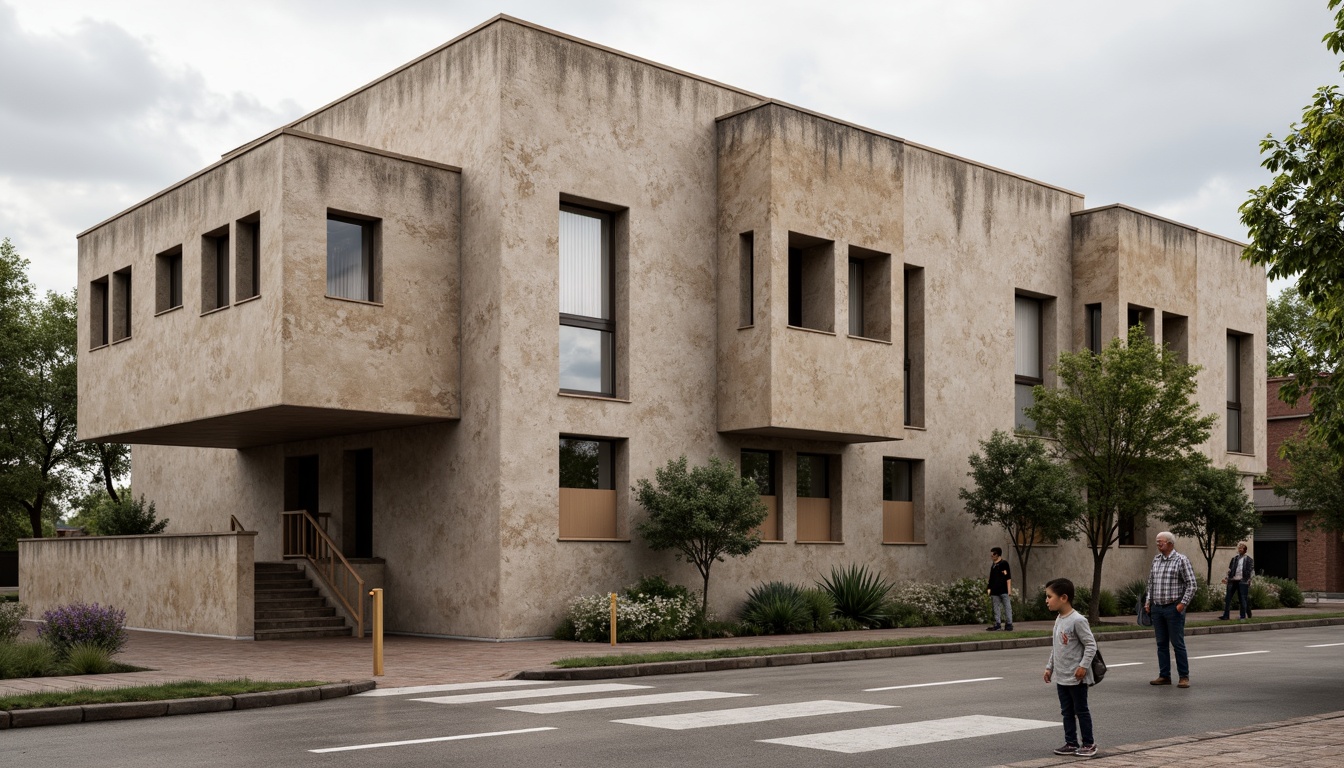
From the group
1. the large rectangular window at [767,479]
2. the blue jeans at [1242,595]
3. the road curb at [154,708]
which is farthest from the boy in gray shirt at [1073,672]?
the blue jeans at [1242,595]

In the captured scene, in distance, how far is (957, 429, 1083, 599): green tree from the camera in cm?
2827

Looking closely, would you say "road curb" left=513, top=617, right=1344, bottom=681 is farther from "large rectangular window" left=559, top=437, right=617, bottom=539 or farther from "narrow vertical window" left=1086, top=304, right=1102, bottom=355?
"narrow vertical window" left=1086, top=304, right=1102, bottom=355

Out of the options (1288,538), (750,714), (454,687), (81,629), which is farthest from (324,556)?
(1288,538)

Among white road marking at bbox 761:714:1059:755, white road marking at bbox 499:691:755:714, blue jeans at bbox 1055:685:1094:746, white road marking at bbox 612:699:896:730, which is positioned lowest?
white road marking at bbox 499:691:755:714

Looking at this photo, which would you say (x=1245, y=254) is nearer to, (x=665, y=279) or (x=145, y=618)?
(x=665, y=279)

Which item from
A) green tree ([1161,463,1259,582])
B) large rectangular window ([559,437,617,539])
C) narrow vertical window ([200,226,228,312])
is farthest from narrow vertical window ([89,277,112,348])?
green tree ([1161,463,1259,582])

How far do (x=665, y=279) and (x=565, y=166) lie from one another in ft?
9.56

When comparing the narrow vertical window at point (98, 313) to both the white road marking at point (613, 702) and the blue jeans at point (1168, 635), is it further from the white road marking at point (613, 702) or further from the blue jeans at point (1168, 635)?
the blue jeans at point (1168, 635)

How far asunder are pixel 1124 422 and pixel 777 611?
25.5 feet

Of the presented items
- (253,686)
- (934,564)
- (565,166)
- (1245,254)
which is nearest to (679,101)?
(565,166)

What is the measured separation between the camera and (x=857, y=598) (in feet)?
87.1

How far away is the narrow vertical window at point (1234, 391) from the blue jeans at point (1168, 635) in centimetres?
2556

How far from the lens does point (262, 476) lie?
29.6m

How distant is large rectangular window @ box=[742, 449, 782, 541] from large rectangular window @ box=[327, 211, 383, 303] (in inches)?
319
